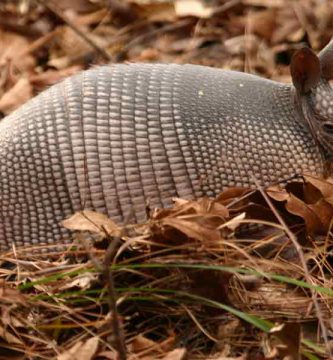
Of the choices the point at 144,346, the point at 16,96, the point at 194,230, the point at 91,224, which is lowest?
the point at 16,96

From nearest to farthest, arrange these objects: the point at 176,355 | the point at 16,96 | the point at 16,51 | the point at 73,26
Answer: the point at 176,355
the point at 16,96
the point at 73,26
the point at 16,51

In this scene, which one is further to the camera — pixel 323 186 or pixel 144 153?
pixel 144 153

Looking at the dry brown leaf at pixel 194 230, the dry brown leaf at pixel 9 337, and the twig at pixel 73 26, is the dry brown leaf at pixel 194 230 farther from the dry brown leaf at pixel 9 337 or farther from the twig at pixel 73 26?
the twig at pixel 73 26

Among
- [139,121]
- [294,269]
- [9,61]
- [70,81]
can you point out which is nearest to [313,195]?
[294,269]

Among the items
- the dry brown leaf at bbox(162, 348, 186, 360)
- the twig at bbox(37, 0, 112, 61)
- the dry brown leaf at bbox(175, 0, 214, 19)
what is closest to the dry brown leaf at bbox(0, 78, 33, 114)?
the twig at bbox(37, 0, 112, 61)

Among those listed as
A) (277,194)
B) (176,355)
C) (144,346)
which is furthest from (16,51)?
(176,355)

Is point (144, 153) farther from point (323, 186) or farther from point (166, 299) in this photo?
point (166, 299)
